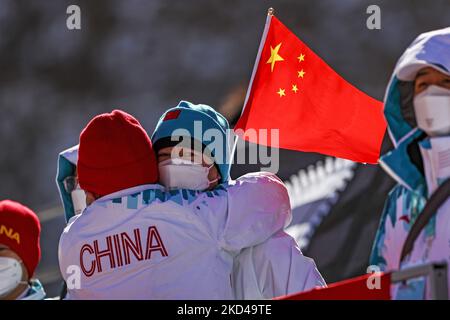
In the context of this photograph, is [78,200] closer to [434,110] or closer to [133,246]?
[133,246]

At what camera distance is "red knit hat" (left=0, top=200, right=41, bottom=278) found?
4.65 meters

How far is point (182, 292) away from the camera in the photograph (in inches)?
145

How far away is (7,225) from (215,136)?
110 centimetres

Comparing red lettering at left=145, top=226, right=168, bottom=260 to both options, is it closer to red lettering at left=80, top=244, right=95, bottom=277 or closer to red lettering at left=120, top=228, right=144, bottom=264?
red lettering at left=120, top=228, right=144, bottom=264

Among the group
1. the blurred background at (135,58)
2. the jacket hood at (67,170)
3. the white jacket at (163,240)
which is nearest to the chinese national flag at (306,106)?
the jacket hood at (67,170)

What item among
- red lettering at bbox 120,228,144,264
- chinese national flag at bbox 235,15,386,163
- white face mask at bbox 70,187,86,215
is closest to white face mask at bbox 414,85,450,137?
red lettering at bbox 120,228,144,264

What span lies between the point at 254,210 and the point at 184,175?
1.03 ft

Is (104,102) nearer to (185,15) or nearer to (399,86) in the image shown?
(185,15)

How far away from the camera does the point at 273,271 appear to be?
389 cm

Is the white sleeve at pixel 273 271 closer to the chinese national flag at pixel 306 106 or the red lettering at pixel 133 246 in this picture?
the red lettering at pixel 133 246

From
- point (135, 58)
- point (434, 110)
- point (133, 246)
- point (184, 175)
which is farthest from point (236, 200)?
point (135, 58)

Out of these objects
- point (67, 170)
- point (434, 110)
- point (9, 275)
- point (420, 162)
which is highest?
point (434, 110)

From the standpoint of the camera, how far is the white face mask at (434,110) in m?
3.40

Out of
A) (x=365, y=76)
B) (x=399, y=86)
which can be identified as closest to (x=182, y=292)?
(x=399, y=86)
